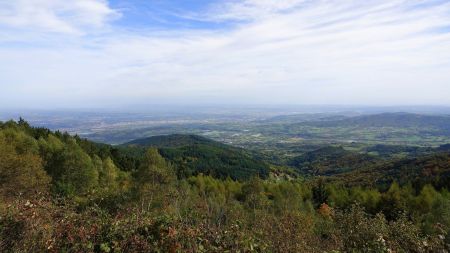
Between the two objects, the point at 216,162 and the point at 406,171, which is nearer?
the point at 406,171

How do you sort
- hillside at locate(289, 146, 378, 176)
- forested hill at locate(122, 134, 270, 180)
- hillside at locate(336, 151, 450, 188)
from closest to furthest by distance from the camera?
hillside at locate(336, 151, 450, 188), forested hill at locate(122, 134, 270, 180), hillside at locate(289, 146, 378, 176)

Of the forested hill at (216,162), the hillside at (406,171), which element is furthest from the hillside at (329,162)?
the hillside at (406,171)

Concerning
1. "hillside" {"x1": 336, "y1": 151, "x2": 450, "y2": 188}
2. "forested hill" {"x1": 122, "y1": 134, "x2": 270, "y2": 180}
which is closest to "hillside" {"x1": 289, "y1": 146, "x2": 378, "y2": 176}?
"forested hill" {"x1": 122, "y1": 134, "x2": 270, "y2": 180}

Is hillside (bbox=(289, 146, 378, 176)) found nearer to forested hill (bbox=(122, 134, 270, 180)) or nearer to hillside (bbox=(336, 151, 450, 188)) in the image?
forested hill (bbox=(122, 134, 270, 180))

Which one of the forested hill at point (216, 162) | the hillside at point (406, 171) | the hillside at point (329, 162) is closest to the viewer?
the hillside at point (406, 171)

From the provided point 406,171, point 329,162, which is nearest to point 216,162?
point 406,171

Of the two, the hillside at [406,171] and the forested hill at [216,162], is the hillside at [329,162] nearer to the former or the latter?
the forested hill at [216,162]

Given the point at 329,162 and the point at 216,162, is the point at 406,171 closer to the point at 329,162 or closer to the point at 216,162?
the point at 216,162

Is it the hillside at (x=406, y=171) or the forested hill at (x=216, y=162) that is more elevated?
the hillside at (x=406, y=171)

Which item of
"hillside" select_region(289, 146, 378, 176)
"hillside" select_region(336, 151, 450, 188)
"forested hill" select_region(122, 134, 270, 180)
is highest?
"hillside" select_region(336, 151, 450, 188)

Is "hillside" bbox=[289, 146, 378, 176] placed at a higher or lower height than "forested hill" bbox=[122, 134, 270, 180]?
lower

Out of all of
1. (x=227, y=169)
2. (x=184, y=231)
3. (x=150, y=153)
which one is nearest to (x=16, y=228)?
(x=184, y=231)

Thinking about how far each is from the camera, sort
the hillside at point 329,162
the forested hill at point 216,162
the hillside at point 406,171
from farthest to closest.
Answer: the hillside at point 329,162 < the forested hill at point 216,162 < the hillside at point 406,171
